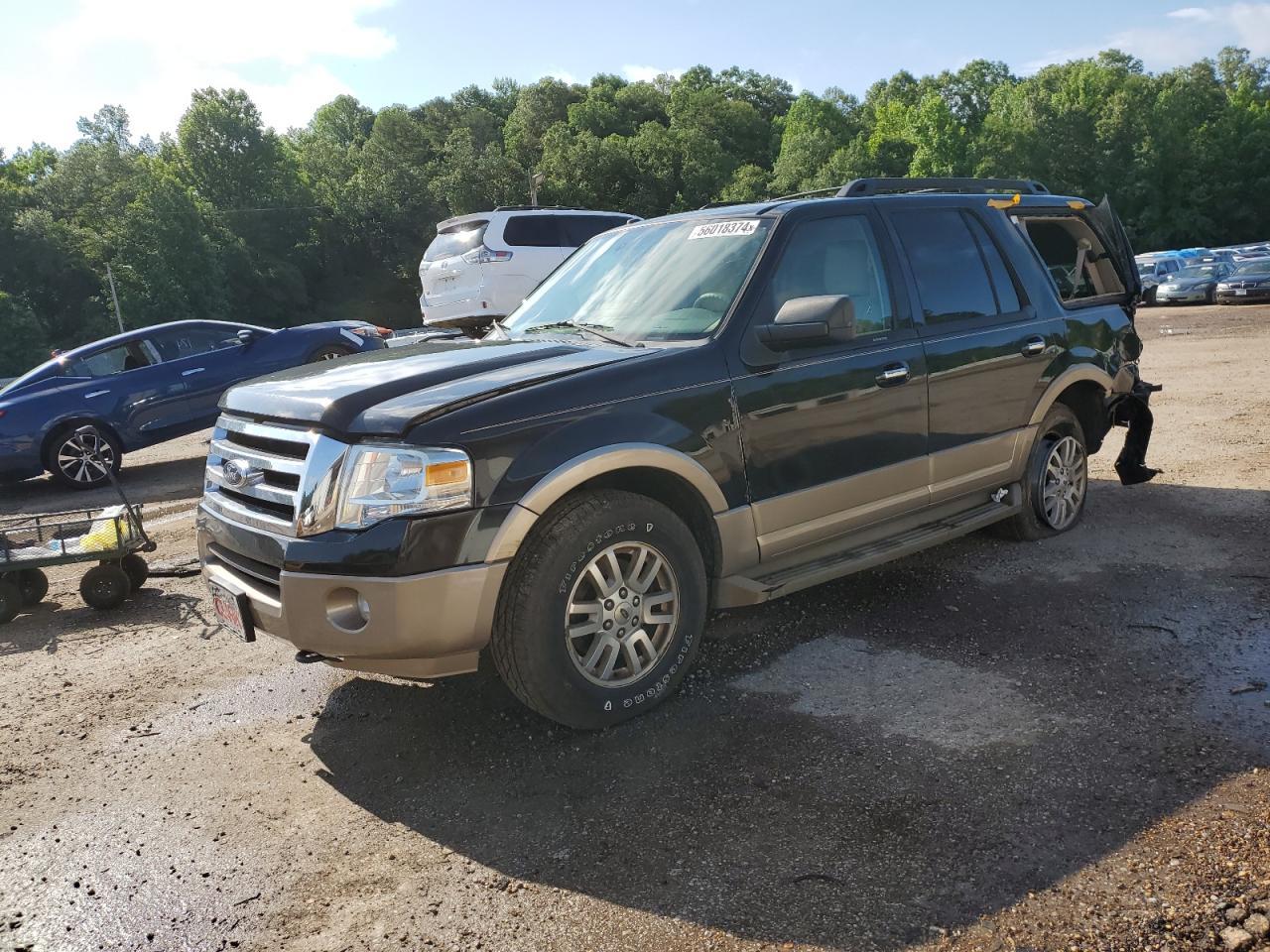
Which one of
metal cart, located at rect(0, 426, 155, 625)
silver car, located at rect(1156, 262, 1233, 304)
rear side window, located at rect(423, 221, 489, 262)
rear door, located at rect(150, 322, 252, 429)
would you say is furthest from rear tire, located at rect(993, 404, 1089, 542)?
silver car, located at rect(1156, 262, 1233, 304)

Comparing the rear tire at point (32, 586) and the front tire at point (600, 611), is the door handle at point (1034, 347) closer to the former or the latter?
the front tire at point (600, 611)

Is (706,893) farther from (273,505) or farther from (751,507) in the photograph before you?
(273,505)

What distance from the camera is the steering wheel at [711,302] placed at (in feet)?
13.4

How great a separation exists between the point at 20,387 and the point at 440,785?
9.67 meters

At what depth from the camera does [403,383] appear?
358cm

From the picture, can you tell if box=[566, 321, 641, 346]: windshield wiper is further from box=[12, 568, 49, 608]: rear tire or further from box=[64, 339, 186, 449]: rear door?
box=[64, 339, 186, 449]: rear door

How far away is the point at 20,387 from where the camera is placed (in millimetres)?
10633

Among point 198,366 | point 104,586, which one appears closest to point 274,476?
point 104,586

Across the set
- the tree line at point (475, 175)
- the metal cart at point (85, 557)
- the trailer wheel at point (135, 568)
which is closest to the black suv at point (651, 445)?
the metal cart at point (85, 557)

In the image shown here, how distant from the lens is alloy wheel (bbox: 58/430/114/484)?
10.6 metres

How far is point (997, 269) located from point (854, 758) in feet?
10.1

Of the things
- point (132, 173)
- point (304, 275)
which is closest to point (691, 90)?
point (304, 275)

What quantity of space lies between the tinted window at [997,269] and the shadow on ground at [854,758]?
59.6 inches

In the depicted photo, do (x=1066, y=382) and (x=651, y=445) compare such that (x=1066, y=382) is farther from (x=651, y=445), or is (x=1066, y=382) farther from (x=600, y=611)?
(x=600, y=611)
